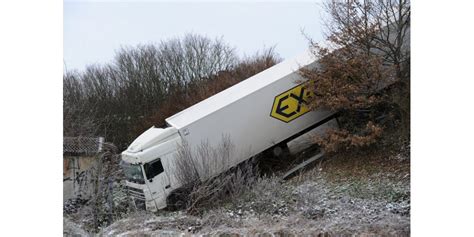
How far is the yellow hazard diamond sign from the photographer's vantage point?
892 cm

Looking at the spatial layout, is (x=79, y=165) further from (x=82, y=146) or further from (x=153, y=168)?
(x=153, y=168)

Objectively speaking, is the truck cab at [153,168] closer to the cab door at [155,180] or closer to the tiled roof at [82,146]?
the cab door at [155,180]

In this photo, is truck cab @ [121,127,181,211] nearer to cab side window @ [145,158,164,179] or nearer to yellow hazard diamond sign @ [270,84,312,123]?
cab side window @ [145,158,164,179]

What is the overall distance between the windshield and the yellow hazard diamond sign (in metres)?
3.06

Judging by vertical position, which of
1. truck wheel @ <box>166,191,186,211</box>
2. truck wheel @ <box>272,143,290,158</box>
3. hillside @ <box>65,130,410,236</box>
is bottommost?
hillside @ <box>65,130,410,236</box>

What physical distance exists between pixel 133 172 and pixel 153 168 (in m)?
0.52

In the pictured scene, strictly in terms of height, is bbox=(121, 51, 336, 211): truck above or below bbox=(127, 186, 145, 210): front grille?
above

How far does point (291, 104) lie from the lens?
906 cm

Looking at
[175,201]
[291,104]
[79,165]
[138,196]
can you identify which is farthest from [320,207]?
[79,165]

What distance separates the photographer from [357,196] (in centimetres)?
665

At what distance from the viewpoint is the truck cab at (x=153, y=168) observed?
26.1 feet

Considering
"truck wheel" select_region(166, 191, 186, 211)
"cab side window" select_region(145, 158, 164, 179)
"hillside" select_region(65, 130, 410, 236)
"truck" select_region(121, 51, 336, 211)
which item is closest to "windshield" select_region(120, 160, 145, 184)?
"truck" select_region(121, 51, 336, 211)
